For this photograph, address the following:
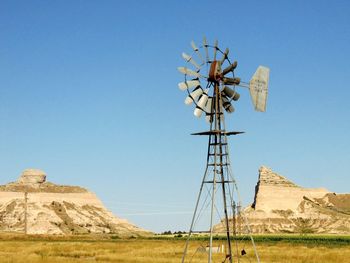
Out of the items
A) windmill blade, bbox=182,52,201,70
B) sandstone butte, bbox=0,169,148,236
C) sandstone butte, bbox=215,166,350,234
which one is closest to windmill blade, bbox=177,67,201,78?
windmill blade, bbox=182,52,201,70

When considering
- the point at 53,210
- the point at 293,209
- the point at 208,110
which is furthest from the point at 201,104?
the point at 293,209

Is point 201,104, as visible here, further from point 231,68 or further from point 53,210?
point 53,210

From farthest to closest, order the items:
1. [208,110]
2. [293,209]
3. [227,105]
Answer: [293,209] → [227,105] → [208,110]

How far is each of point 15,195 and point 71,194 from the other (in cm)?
1633

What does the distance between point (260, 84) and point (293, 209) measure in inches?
6114

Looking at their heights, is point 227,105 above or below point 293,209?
above

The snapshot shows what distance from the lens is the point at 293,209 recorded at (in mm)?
176625

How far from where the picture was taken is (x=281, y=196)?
18075cm

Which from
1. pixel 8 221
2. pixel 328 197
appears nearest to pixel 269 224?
pixel 328 197

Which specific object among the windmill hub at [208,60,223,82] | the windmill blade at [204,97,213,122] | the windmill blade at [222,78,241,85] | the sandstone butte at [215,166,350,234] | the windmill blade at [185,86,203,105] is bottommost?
the sandstone butte at [215,166,350,234]

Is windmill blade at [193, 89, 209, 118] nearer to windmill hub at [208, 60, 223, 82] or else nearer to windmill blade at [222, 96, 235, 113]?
windmill hub at [208, 60, 223, 82]

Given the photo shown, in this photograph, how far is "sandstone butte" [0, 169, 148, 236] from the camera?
14600 centimetres

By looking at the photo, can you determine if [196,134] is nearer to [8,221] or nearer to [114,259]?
[114,259]

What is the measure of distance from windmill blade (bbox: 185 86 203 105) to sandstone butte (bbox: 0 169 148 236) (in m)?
118
